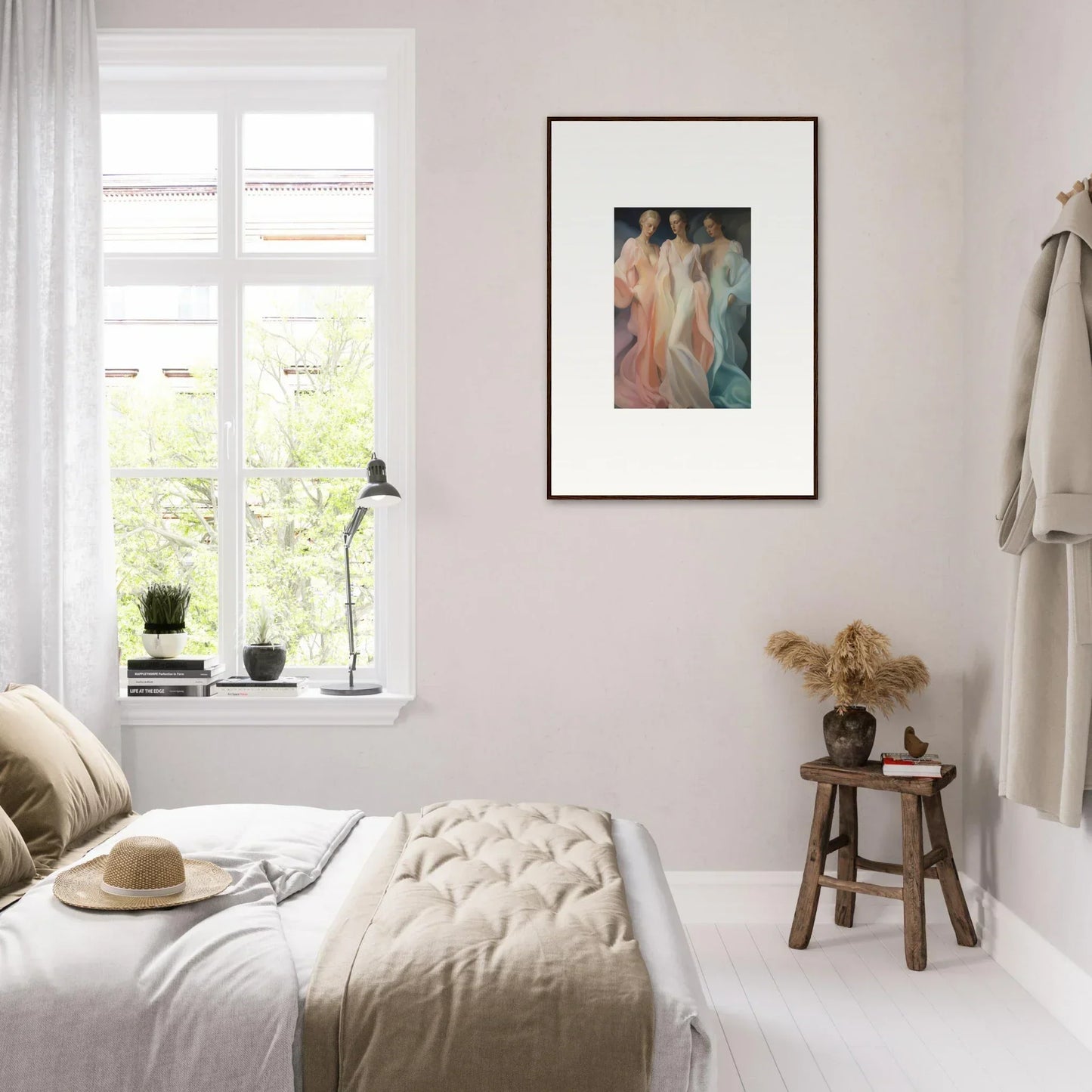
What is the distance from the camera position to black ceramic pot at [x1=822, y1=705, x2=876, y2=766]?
2.87 metres

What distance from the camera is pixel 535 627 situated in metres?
3.13

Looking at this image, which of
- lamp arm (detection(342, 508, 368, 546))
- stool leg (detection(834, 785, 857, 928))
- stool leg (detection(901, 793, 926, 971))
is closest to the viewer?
stool leg (detection(901, 793, 926, 971))

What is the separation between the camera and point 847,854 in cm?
292

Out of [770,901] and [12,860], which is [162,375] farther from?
[770,901]

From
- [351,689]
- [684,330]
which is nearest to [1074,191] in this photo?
[684,330]

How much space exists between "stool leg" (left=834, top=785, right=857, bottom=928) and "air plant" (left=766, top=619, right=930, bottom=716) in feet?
0.88

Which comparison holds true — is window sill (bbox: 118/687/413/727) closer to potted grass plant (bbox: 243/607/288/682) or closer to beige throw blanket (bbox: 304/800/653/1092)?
potted grass plant (bbox: 243/607/288/682)

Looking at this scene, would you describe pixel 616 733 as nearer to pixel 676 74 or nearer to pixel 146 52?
pixel 676 74

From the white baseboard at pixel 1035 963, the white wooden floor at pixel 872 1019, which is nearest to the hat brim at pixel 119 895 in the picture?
the white wooden floor at pixel 872 1019

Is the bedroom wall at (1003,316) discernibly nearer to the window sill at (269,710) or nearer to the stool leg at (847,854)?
the stool leg at (847,854)

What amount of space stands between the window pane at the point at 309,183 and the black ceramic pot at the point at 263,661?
1.28m

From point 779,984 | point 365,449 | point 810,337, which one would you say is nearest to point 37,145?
point 365,449

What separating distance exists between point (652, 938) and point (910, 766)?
4.42 ft

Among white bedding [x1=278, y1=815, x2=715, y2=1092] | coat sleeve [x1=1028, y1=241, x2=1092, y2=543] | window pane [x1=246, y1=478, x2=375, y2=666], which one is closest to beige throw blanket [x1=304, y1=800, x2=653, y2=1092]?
white bedding [x1=278, y1=815, x2=715, y2=1092]
